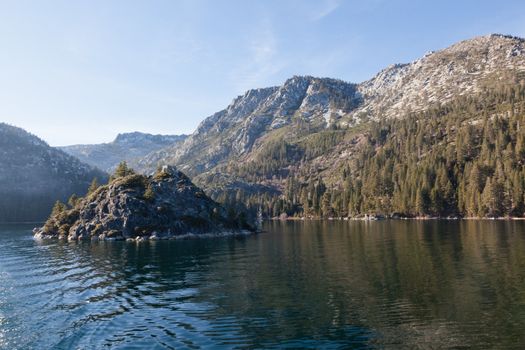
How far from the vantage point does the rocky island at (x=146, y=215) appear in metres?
147

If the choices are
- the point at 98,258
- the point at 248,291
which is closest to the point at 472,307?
the point at 248,291

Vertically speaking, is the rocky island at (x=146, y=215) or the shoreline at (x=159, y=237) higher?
the rocky island at (x=146, y=215)

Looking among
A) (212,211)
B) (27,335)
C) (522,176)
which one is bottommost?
(27,335)

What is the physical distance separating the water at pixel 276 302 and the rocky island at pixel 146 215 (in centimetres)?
6906

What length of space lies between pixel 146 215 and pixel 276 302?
117 metres

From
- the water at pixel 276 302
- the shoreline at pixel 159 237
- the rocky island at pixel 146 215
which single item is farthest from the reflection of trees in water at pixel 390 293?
the rocky island at pixel 146 215

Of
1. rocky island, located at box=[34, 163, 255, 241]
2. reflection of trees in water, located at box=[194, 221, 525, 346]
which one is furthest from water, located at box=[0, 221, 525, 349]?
rocky island, located at box=[34, 163, 255, 241]

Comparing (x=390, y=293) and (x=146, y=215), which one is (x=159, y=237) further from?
(x=390, y=293)

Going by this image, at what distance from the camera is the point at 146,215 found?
150 meters

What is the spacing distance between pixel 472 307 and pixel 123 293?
132 feet

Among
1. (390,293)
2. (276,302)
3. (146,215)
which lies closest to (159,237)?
(146,215)

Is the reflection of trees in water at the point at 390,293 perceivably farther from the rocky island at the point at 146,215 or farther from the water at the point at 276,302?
the rocky island at the point at 146,215

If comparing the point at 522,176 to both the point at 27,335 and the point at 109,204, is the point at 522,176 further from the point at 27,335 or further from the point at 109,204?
the point at 27,335

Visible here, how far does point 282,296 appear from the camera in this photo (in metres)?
45.6
